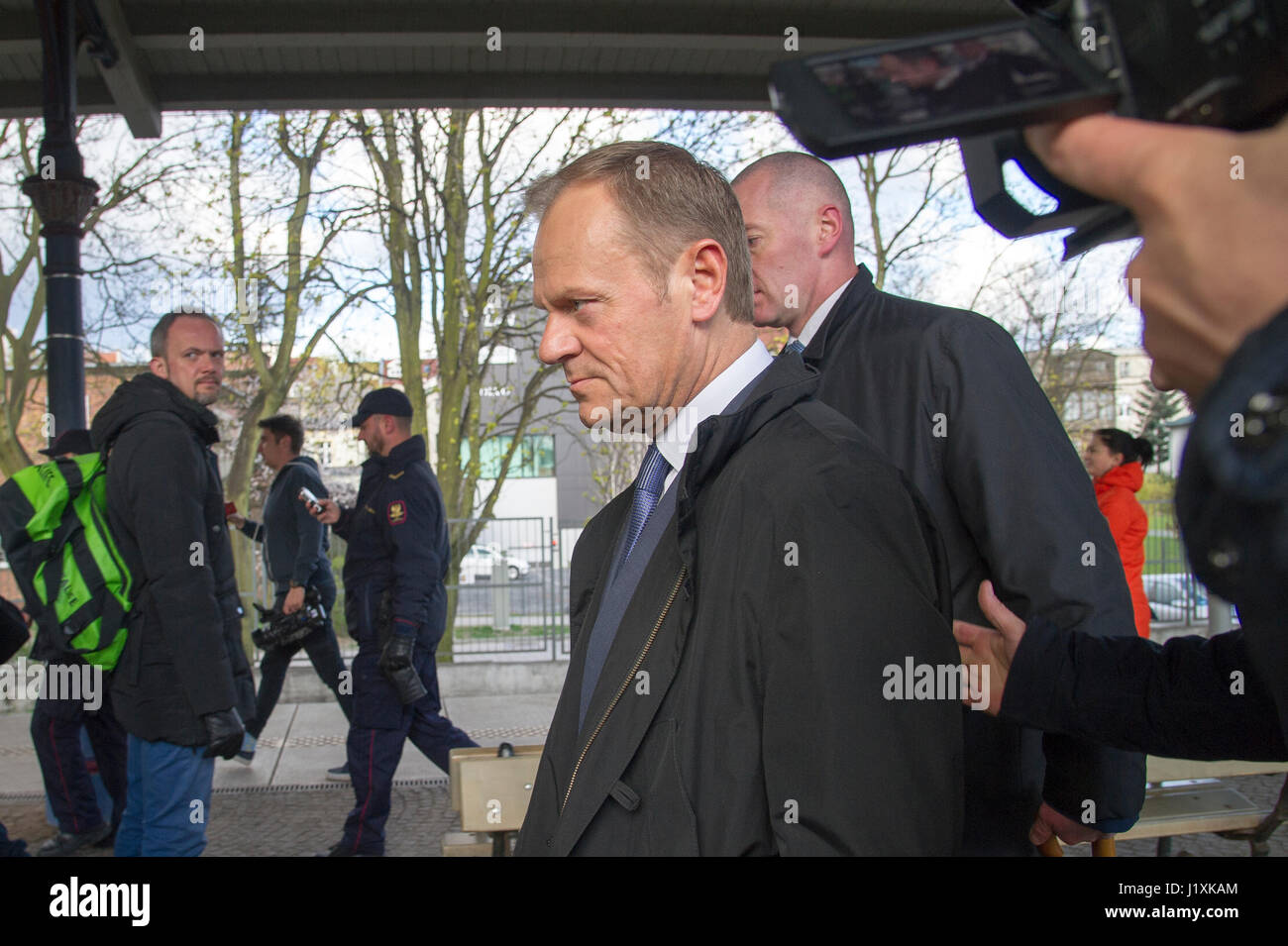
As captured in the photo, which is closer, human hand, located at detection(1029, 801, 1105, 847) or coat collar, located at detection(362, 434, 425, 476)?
human hand, located at detection(1029, 801, 1105, 847)

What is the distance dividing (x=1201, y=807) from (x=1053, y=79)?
460 cm

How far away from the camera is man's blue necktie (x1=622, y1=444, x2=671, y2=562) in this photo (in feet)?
6.07

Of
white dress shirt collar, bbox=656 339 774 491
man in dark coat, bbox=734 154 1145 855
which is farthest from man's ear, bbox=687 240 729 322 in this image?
man in dark coat, bbox=734 154 1145 855

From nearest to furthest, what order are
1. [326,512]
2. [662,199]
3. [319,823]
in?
[662,199], [319,823], [326,512]

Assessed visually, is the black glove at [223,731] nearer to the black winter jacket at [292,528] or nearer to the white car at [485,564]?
the black winter jacket at [292,528]

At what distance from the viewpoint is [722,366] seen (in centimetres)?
186

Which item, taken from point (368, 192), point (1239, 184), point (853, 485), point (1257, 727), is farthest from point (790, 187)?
point (368, 192)

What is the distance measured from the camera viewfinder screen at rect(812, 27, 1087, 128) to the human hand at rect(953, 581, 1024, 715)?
1169mm

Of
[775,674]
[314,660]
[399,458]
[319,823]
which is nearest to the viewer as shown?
[775,674]

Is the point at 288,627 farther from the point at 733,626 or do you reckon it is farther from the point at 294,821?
the point at 733,626

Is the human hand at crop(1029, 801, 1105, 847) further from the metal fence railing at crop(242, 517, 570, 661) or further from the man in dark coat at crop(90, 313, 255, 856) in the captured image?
the metal fence railing at crop(242, 517, 570, 661)

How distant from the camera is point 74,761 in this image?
5.69m

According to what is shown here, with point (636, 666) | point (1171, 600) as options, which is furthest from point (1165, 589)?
point (636, 666)
